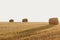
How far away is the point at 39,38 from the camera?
12.5 m

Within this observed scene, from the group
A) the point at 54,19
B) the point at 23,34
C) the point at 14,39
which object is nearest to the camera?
the point at 14,39

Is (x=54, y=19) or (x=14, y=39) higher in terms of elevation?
(x=54, y=19)

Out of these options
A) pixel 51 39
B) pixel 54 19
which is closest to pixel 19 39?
pixel 51 39

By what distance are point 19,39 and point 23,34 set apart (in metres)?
1.51

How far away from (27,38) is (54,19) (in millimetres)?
10432

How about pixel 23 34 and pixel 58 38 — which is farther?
pixel 23 34

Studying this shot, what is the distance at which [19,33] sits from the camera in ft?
47.1

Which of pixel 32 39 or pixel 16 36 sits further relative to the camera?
pixel 16 36

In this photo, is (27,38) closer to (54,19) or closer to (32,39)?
(32,39)

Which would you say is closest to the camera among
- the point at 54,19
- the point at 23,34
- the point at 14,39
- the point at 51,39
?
the point at 51,39

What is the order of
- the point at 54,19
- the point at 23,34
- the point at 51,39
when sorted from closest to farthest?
1. the point at 51,39
2. the point at 23,34
3. the point at 54,19

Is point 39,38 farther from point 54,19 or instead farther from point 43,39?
point 54,19

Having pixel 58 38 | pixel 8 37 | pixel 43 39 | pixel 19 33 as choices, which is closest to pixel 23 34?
pixel 19 33

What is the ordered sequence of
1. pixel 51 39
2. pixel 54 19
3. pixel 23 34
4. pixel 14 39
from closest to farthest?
1. pixel 51 39
2. pixel 14 39
3. pixel 23 34
4. pixel 54 19
